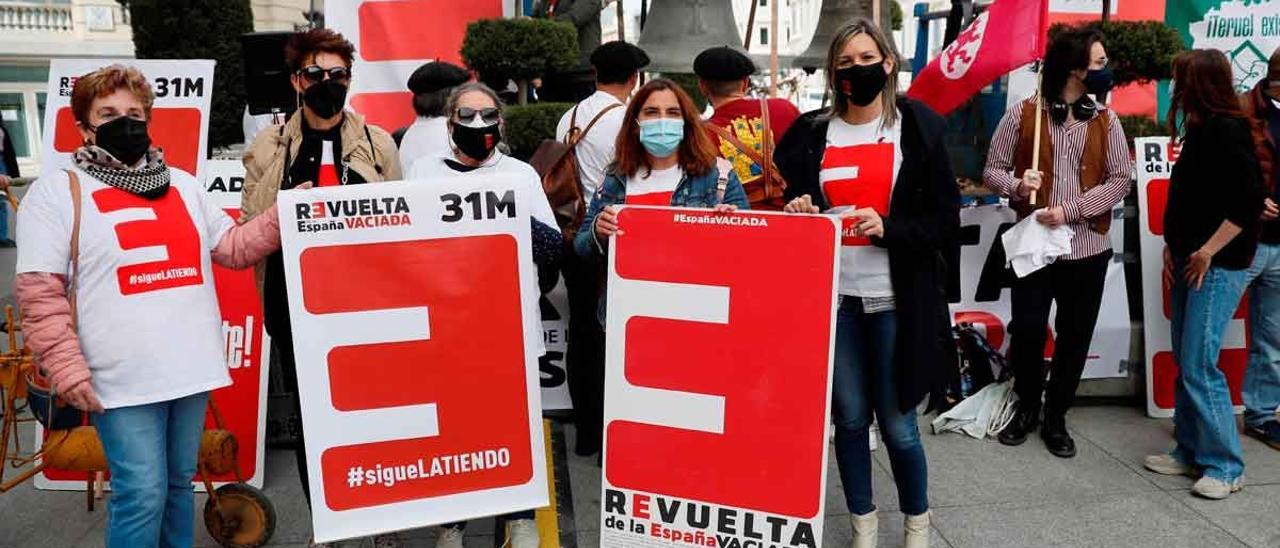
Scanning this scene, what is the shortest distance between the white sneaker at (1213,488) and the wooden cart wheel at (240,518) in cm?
360

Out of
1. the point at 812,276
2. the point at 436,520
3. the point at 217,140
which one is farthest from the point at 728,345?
the point at 217,140

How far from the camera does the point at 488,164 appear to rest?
3.39m

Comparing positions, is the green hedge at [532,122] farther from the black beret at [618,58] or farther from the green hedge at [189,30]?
the green hedge at [189,30]

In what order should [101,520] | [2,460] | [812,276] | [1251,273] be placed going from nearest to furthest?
1. [812,276]
2. [2,460]
3. [101,520]
4. [1251,273]

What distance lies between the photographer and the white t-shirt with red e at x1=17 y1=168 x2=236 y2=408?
2.79 m

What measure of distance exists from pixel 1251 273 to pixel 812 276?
8.04 feet

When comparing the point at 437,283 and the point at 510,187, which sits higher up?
the point at 510,187

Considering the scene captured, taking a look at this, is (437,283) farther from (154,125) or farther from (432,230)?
(154,125)

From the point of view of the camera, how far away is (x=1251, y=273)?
438 cm

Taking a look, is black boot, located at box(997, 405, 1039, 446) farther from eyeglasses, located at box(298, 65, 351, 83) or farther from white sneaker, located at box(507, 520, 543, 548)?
eyeglasses, located at box(298, 65, 351, 83)

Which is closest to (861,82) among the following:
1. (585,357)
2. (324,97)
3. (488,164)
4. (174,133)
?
(488,164)

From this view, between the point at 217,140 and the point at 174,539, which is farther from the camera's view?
the point at 217,140

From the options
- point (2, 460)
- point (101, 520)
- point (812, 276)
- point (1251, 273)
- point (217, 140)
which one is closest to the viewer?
point (812, 276)

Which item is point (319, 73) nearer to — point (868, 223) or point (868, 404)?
point (868, 223)
